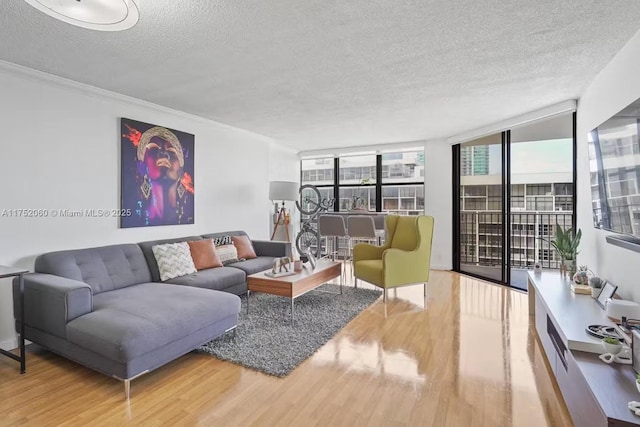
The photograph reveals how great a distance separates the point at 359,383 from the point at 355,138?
4375mm

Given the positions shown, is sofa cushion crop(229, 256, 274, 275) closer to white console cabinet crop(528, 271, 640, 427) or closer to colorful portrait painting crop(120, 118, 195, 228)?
colorful portrait painting crop(120, 118, 195, 228)

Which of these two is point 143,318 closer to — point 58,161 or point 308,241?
point 58,161

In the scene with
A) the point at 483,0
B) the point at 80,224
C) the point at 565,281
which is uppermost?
the point at 483,0

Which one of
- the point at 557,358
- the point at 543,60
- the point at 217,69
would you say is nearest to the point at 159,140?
the point at 217,69

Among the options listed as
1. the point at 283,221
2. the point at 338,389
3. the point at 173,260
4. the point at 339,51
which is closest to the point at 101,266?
the point at 173,260

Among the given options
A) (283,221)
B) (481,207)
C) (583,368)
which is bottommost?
(583,368)

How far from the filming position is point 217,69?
2811 mm

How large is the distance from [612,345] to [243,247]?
12.7ft

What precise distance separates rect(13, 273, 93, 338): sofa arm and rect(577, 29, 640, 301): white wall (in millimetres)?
3756

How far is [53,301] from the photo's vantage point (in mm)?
2318

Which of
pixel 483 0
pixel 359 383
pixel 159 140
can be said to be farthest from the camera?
pixel 159 140

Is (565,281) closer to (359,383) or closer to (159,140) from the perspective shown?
(359,383)

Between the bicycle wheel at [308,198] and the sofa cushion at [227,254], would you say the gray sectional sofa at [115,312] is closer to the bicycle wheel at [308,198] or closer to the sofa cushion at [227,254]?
the sofa cushion at [227,254]

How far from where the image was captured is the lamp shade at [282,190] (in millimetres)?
5555
